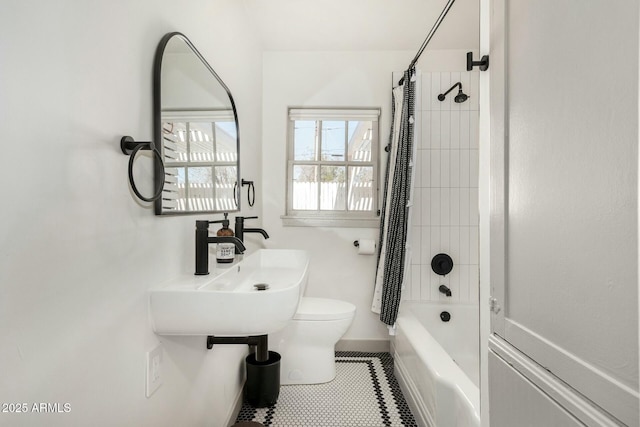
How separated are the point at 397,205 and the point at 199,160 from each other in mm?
1305

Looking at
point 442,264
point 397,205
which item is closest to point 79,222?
point 397,205

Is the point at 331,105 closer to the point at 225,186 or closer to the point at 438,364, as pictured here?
the point at 225,186

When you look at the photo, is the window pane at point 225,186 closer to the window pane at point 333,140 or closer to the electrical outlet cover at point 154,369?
the electrical outlet cover at point 154,369

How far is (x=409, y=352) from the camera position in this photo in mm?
1946

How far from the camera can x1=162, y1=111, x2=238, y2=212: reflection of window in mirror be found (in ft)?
3.69

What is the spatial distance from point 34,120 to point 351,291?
7.69ft

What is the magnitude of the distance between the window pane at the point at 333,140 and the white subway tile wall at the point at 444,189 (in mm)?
629

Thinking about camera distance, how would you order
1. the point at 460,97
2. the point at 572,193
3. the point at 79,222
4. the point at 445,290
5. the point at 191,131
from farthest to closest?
the point at 445,290 < the point at 460,97 < the point at 191,131 < the point at 79,222 < the point at 572,193

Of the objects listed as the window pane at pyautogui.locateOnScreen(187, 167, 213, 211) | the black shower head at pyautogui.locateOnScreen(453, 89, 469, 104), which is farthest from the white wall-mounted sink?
the black shower head at pyautogui.locateOnScreen(453, 89, 469, 104)

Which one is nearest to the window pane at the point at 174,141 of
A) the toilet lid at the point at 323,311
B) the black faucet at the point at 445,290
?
the toilet lid at the point at 323,311

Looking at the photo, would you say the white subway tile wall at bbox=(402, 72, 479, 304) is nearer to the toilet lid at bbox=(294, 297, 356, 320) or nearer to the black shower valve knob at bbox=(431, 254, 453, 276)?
the black shower valve knob at bbox=(431, 254, 453, 276)

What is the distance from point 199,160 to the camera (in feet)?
4.44

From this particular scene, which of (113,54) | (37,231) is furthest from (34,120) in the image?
(113,54)

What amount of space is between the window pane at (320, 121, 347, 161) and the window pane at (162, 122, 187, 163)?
1578 millimetres
